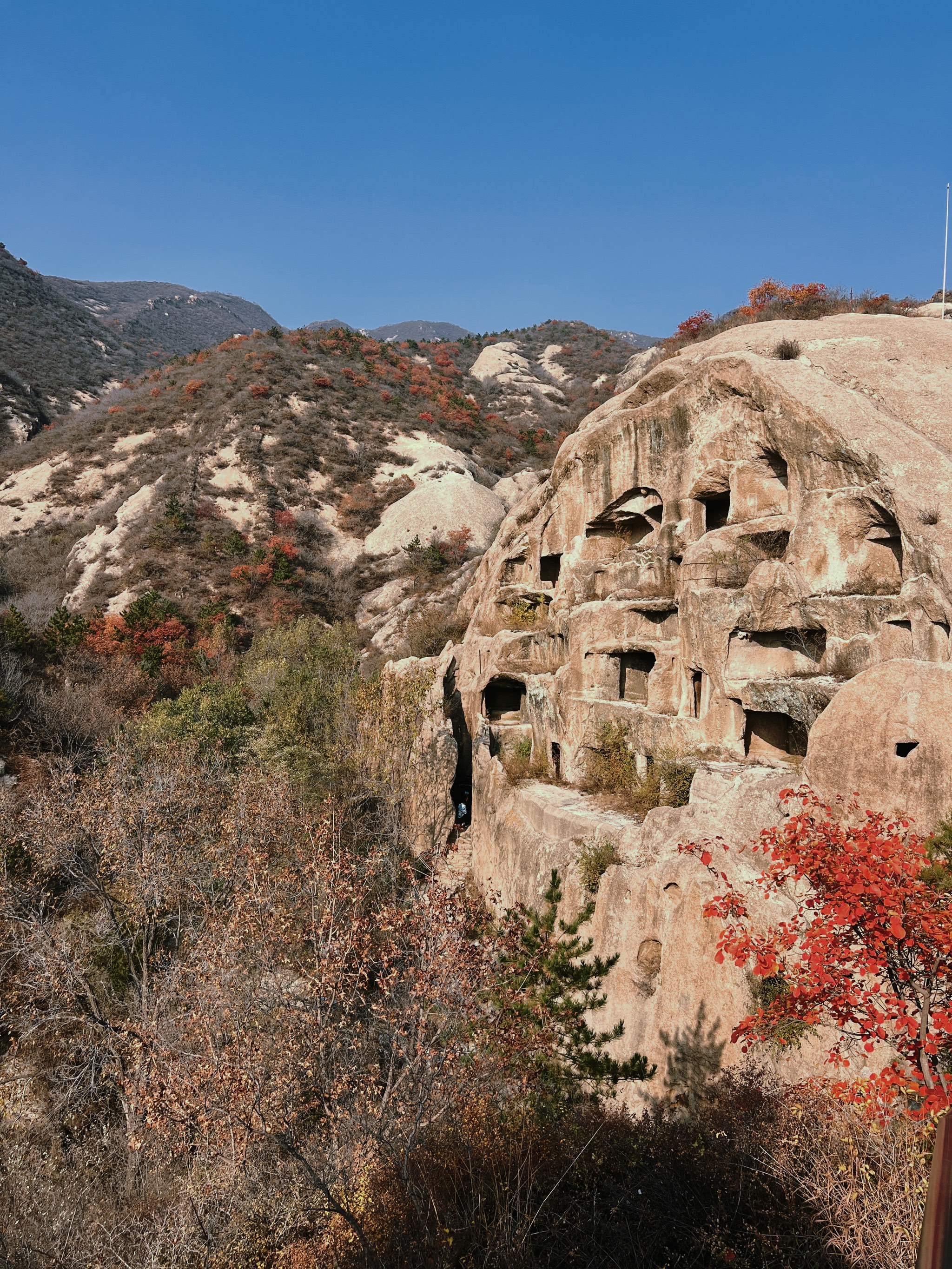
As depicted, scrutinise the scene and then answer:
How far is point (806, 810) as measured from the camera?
9.69 metres

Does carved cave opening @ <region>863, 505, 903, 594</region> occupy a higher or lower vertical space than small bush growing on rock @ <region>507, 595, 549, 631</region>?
higher

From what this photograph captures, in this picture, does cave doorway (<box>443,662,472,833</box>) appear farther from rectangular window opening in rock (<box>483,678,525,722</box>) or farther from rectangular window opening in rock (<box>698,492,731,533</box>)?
rectangular window opening in rock (<box>698,492,731,533</box>)

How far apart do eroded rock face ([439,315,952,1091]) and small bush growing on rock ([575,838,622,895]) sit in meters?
0.21

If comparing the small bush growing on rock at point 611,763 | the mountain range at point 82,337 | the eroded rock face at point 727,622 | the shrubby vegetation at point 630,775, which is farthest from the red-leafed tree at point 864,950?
the mountain range at point 82,337

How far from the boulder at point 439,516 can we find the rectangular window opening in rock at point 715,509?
82.5 ft

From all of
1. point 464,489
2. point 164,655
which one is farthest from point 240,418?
point 164,655

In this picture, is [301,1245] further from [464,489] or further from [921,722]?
[464,489]

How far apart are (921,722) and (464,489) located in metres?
39.3

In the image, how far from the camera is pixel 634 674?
61.1 feet

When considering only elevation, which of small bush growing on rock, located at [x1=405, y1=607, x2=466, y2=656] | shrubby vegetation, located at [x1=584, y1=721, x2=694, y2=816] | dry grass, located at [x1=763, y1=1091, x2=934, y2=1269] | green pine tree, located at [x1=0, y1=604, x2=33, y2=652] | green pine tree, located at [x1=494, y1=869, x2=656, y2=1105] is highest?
small bush growing on rock, located at [x1=405, y1=607, x2=466, y2=656]

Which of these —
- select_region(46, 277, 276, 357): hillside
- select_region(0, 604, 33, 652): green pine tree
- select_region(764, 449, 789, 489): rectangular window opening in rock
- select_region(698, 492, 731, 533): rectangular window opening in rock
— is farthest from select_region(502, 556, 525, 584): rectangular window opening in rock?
select_region(46, 277, 276, 357): hillside

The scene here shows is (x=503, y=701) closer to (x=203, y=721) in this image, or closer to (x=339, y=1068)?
(x=203, y=721)

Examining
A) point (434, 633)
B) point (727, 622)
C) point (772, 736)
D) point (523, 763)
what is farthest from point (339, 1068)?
point (434, 633)

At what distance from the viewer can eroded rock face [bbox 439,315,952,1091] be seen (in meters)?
10.1
